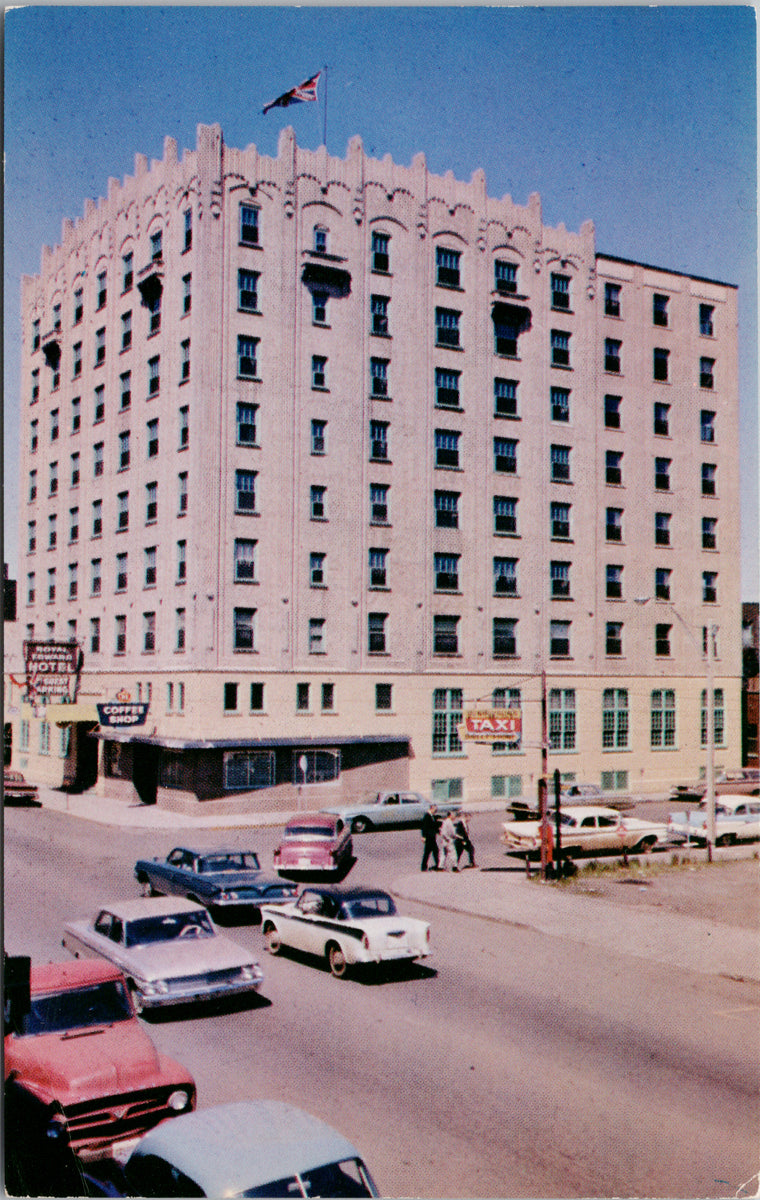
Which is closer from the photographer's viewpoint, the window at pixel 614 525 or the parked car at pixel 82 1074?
the parked car at pixel 82 1074

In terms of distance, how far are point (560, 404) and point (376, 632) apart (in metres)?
12.7

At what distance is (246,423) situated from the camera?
3516 cm

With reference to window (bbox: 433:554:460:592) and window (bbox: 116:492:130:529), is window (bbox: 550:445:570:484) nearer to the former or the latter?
window (bbox: 433:554:460:592)

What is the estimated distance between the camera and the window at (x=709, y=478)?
76.8 feet

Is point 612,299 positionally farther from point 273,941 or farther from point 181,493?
point 273,941

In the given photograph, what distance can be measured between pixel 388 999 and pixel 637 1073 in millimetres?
3999

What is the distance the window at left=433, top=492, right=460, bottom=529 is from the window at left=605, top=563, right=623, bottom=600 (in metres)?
6.85

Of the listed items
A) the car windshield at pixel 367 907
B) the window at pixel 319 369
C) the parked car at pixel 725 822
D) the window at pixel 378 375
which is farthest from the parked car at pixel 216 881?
the window at pixel 319 369

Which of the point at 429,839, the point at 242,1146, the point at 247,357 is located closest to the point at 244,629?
the point at 247,357

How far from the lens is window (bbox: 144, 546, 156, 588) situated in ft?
105

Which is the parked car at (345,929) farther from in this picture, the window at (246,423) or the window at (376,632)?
the window at (246,423)

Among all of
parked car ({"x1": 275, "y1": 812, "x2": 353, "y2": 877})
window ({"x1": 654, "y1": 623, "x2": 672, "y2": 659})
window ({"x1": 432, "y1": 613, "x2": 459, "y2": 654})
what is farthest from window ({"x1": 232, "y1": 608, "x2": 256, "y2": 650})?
window ({"x1": 654, "y1": 623, "x2": 672, "y2": 659})

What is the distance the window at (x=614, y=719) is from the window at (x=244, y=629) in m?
14.1

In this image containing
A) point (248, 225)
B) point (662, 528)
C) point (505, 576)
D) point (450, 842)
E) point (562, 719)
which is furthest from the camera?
point (248, 225)
